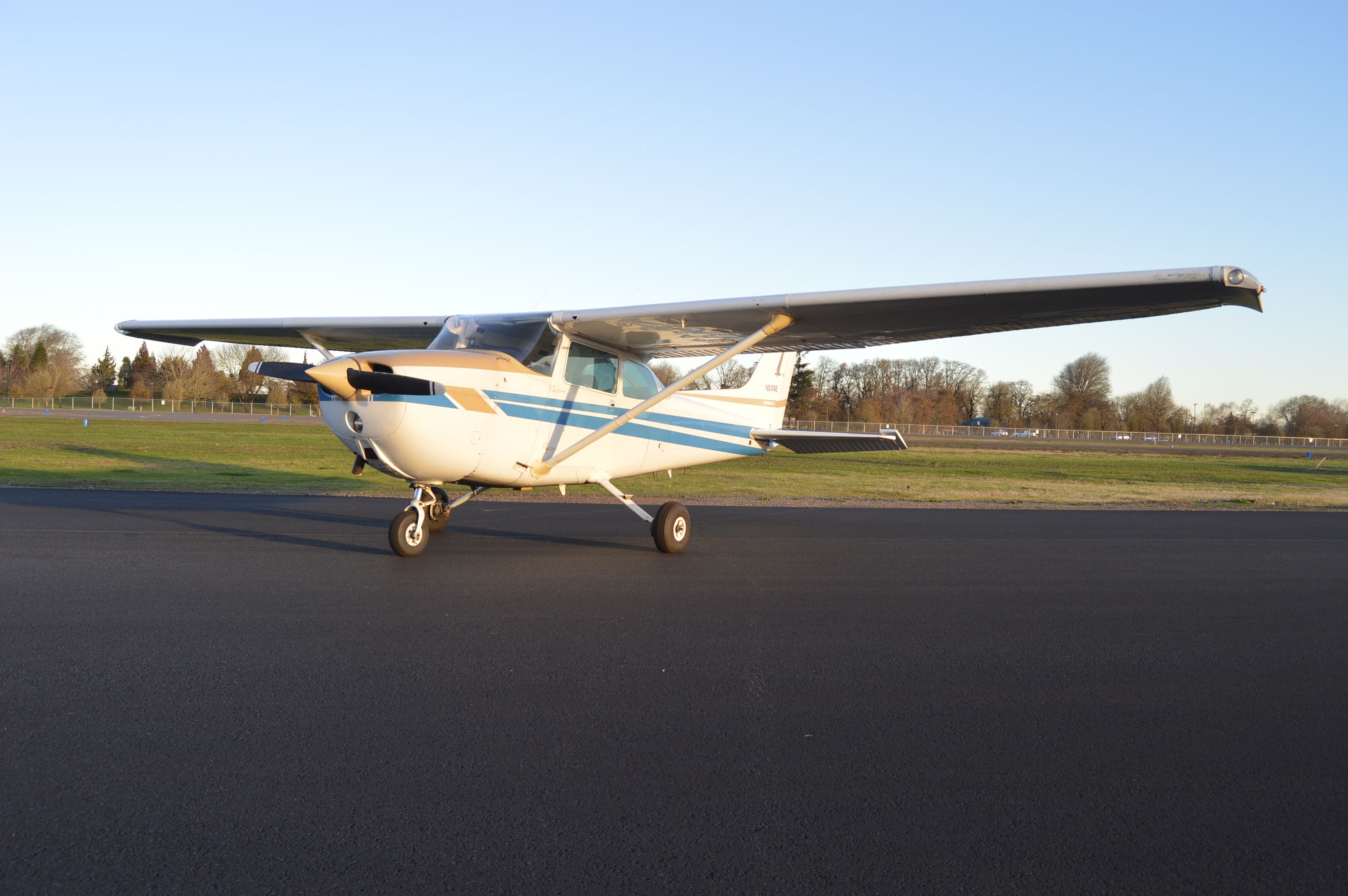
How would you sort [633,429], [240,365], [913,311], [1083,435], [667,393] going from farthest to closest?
[1083,435]
[240,365]
[633,429]
[667,393]
[913,311]

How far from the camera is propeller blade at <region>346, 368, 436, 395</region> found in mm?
7688

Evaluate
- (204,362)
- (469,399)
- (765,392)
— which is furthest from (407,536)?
(204,362)

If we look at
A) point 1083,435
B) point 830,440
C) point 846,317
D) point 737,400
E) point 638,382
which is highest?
point 846,317

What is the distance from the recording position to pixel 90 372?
119 metres

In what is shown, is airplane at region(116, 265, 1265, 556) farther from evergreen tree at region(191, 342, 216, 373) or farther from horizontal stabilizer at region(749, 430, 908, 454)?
evergreen tree at region(191, 342, 216, 373)

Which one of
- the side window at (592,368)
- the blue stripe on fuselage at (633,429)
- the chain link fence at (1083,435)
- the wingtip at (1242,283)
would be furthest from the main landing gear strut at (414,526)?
the chain link fence at (1083,435)

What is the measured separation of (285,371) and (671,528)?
13.8 ft

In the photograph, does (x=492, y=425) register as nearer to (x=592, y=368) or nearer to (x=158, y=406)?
(x=592, y=368)

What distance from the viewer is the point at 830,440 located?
12711mm

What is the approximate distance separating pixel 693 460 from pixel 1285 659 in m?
7.90

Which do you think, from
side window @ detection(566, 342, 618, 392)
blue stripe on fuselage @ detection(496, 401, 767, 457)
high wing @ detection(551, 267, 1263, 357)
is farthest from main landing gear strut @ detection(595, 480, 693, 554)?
high wing @ detection(551, 267, 1263, 357)

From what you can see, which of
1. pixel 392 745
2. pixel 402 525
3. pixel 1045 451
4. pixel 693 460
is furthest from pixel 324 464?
pixel 1045 451

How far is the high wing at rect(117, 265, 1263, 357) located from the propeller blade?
1444mm

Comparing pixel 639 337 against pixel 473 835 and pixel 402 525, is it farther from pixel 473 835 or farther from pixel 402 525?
pixel 473 835
